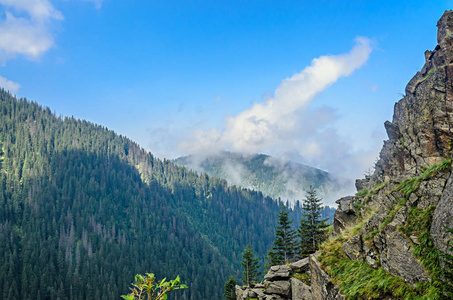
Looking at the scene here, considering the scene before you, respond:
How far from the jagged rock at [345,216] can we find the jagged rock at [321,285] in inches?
310

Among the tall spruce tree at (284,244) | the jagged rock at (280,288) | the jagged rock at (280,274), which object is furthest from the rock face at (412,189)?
the tall spruce tree at (284,244)

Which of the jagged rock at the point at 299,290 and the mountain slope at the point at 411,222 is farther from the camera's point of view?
the jagged rock at the point at 299,290

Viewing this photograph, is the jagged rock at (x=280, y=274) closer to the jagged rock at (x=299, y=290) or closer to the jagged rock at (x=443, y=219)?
the jagged rock at (x=299, y=290)

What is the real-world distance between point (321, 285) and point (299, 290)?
577cm

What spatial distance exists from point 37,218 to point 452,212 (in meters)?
197

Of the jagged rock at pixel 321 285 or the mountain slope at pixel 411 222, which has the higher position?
the mountain slope at pixel 411 222

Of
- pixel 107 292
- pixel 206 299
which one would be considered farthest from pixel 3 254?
pixel 206 299

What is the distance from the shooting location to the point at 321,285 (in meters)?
21.0

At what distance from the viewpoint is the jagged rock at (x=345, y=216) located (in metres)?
29.2

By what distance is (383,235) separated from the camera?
670 inches

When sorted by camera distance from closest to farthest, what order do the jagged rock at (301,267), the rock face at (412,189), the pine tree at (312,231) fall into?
the rock face at (412,189)
the jagged rock at (301,267)
the pine tree at (312,231)

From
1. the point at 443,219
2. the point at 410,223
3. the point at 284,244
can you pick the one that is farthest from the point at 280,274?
the point at 284,244

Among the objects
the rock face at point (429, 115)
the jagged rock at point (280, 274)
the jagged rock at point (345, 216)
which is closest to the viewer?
the rock face at point (429, 115)

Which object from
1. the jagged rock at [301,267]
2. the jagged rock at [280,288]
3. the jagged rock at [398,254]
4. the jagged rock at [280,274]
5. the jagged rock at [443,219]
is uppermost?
the jagged rock at [443,219]
